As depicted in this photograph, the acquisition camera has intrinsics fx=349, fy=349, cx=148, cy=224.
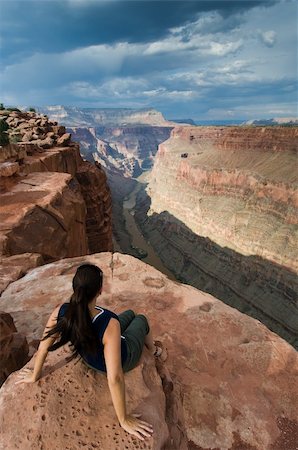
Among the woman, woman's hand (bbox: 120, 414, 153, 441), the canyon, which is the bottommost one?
the canyon

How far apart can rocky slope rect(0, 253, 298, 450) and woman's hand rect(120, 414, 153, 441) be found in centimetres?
7

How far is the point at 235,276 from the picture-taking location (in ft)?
139

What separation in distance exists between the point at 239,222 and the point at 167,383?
4339cm

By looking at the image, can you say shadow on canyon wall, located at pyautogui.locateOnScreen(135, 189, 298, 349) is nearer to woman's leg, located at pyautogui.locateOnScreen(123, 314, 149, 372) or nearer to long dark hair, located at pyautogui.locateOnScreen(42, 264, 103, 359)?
woman's leg, located at pyautogui.locateOnScreen(123, 314, 149, 372)

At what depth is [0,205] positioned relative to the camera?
14.7m

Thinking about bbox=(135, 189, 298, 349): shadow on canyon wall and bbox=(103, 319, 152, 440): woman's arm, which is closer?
bbox=(103, 319, 152, 440): woman's arm

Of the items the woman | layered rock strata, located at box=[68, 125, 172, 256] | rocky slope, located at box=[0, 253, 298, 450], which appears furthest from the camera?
layered rock strata, located at box=[68, 125, 172, 256]

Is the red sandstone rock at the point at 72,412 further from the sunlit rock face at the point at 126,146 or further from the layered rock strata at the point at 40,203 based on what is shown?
the sunlit rock face at the point at 126,146

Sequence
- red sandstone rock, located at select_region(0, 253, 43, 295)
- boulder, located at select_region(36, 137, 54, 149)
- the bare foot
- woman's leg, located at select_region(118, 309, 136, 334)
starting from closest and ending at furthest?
woman's leg, located at select_region(118, 309, 136, 334) → the bare foot → red sandstone rock, located at select_region(0, 253, 43, 295) → boulder, located at select_region(36, 137, 54, 149)

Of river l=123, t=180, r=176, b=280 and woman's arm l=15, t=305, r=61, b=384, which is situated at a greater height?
woman's arm l=15, t=305, r=61, b=384

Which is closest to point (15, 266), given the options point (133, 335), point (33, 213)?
point (33, 213)

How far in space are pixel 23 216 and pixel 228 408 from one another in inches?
408

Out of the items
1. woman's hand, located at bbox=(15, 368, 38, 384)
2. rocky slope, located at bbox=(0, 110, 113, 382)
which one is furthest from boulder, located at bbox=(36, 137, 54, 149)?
woman's hand, located at bbox=(15, 368, 38, 384)

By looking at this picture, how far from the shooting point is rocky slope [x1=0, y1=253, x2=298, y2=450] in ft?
13.2
